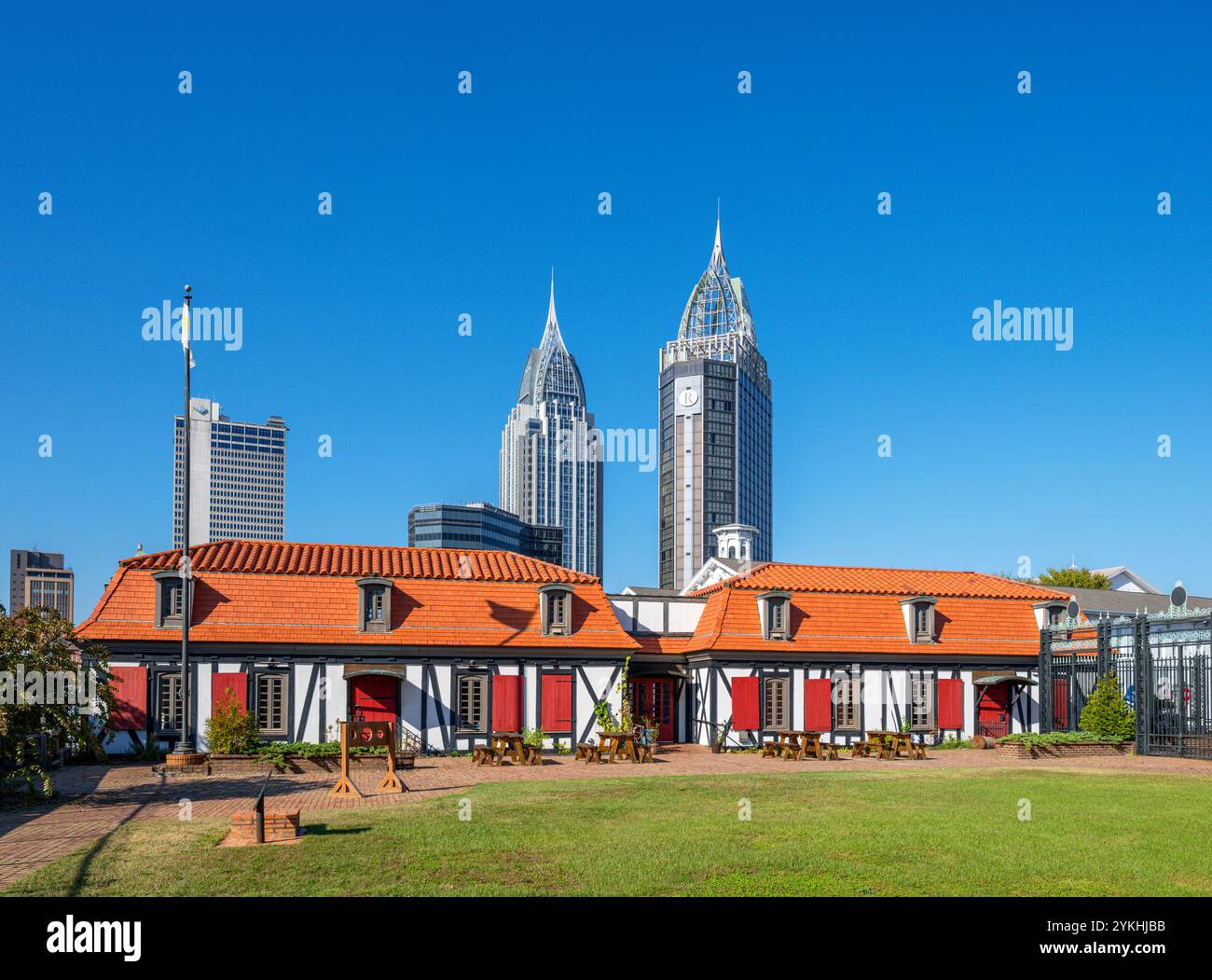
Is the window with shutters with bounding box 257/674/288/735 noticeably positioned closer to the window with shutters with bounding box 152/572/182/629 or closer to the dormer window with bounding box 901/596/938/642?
the window with shutters with bounding box 152/572/182/629

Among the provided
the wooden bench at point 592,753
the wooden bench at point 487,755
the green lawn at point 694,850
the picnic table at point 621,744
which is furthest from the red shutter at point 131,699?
the green lawn at point 694,850

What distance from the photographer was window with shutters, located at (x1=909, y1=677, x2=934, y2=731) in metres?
35.6

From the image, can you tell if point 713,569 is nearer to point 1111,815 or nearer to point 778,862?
point 1111,815

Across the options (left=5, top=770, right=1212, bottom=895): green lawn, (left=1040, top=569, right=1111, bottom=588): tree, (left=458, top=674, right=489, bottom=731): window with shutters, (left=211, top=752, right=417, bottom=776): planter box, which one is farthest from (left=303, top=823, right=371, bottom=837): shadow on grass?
(left=1040, top=569, right=1111, bottom=588): tree

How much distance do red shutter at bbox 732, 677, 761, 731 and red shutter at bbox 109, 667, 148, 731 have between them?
54.8 feet

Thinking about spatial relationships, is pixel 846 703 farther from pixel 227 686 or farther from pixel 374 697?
pixel 227 686

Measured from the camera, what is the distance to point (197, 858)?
13.4 meters

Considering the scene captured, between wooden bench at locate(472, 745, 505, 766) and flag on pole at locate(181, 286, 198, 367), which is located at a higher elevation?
flag on pole at locate(181, 286, 198, 367)

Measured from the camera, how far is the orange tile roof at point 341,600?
3116 centimetres

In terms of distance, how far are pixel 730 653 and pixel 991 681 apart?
8.36 meters

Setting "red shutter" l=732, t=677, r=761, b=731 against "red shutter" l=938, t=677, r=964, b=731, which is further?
"red shutter" l=938, t=677, r=964, b=731
